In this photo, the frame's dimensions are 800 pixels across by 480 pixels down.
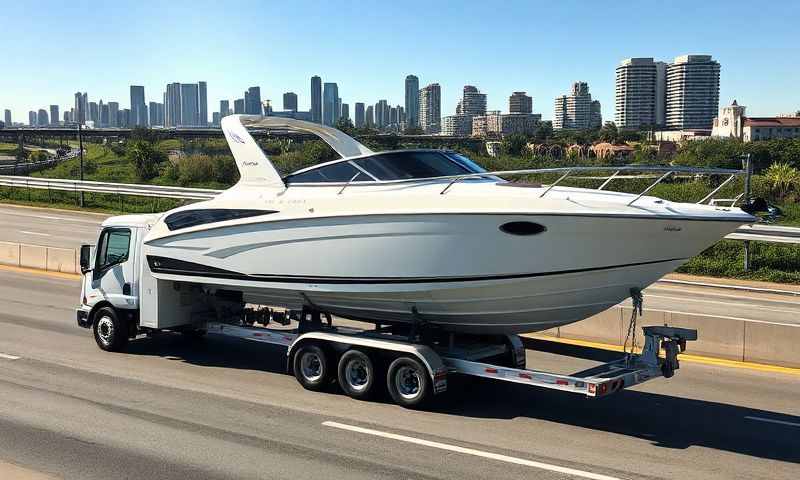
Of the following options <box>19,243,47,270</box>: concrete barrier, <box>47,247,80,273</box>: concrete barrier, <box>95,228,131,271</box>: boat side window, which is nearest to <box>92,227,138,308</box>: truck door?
<box>95,228,131,271</box>: boat side window

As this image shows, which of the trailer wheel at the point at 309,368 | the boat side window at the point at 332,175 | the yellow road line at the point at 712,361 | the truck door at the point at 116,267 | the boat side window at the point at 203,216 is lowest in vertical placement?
the yellow road line at the point at 712,361

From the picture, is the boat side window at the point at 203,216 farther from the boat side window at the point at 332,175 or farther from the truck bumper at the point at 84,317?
the truck bumper at the point at 84,317

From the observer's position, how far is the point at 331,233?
10164 millimetres

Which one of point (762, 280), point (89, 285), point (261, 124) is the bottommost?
point (762, 280)

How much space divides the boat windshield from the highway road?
2.96 metres

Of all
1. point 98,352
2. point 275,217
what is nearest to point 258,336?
point 275,217

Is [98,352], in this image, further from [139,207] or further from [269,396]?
[139,207]

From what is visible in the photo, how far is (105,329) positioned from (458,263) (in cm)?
690

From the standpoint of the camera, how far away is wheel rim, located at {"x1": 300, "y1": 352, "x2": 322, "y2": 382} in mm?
10758

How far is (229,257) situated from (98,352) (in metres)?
3.57

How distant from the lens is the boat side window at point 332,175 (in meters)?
10.6

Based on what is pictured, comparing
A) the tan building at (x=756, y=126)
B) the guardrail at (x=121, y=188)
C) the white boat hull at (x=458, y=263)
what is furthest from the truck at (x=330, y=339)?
the tan building at (x=756, y=126)

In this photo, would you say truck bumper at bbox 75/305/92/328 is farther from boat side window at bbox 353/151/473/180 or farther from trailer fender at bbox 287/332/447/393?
boat side window at bbox 353/151/473/180

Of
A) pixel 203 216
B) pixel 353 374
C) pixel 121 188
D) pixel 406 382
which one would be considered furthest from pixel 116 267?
pixel 121 188
